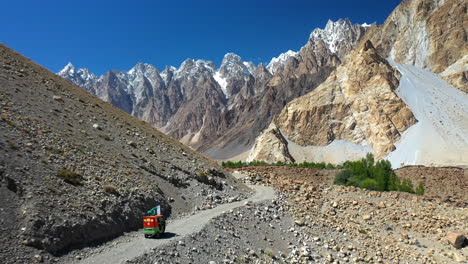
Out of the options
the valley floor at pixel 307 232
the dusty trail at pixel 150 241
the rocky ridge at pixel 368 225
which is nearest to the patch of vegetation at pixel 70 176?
the valley floor at pixel 307 232

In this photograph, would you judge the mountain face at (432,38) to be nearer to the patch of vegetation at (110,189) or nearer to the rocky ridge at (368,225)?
the rocky ridge at (368,225)

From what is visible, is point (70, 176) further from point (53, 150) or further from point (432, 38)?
point (432, 38)

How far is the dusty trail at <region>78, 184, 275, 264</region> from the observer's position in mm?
11495

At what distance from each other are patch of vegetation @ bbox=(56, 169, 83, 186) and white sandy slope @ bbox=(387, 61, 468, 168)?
8808cm

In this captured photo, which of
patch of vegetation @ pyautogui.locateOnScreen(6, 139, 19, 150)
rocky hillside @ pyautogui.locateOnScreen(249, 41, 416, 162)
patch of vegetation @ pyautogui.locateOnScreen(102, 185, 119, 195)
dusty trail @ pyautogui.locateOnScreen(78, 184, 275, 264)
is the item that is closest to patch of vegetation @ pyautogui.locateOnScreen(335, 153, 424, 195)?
dusty trail @ pyautogui.locateOnScreen(78, 184, 275, 264)

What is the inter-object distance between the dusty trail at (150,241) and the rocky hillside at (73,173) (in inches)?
31.2

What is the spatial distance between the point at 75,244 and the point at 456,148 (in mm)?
100185

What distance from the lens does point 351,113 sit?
117 m

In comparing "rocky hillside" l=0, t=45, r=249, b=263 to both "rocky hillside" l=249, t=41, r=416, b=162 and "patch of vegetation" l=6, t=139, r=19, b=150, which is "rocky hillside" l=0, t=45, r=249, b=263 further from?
"rocky hillside" l=249, t=41, r=416, b=162

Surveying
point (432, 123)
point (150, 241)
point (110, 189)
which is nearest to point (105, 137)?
point (110, 189)

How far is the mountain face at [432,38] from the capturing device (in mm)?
118694

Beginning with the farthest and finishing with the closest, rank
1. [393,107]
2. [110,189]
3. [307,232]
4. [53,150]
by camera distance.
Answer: [393,107] < [307,232] < [53,150] < [110,189]

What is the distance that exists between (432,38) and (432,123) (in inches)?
1825

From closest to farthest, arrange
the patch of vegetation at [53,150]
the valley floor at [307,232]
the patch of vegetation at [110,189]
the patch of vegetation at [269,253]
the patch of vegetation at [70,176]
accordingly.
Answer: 1. the valley floor at [307,232]
2. the patch of vegetation at [70,176]
3. the patch of vegetation at [110,189]
4. the patch of vegetation at [53,150]
5. the patch of vegetation at [269,253]
